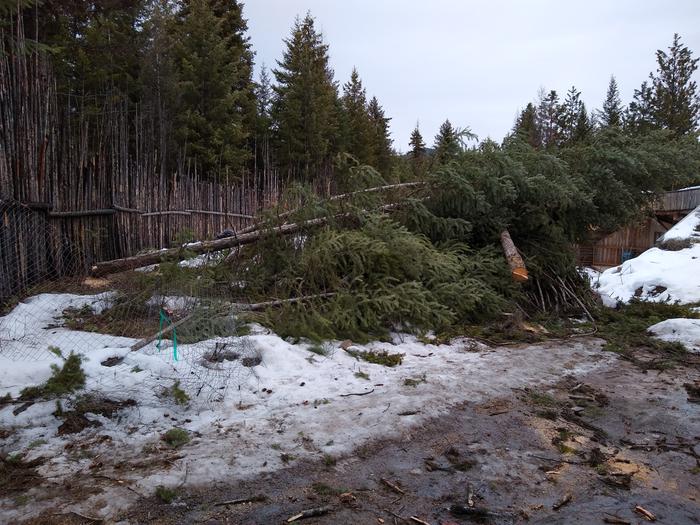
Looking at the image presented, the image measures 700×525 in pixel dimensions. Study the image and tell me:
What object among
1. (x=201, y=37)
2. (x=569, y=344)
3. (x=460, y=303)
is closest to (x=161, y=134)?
(x=201, y=37)

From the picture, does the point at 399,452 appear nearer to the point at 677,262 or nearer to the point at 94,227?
the point at 94,227

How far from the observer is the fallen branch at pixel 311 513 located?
2.37m

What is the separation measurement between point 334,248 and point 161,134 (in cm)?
816

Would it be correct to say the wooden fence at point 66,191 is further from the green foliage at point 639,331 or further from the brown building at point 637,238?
the brown building at point 637,238

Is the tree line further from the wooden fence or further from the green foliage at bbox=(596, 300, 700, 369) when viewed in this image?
the green foliage at bbox=(596, 300, 700, 369)

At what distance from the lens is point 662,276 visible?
12.0 meters

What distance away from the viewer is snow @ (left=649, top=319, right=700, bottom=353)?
6309 millimetres

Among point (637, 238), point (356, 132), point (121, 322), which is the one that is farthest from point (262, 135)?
point (637, 238)

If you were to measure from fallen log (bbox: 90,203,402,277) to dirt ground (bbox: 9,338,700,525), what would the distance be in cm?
367

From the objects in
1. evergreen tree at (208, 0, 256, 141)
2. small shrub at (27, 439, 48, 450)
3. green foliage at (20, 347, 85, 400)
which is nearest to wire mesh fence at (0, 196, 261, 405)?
green foliage at (20, 347, 85, 400)

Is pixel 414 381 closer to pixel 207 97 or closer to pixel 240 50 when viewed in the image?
pixel 207 97

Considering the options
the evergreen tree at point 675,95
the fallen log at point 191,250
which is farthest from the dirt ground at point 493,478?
the evergreen tree at point 675,95

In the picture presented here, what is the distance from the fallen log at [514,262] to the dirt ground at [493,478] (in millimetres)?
3309

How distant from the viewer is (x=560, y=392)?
4.45 m
